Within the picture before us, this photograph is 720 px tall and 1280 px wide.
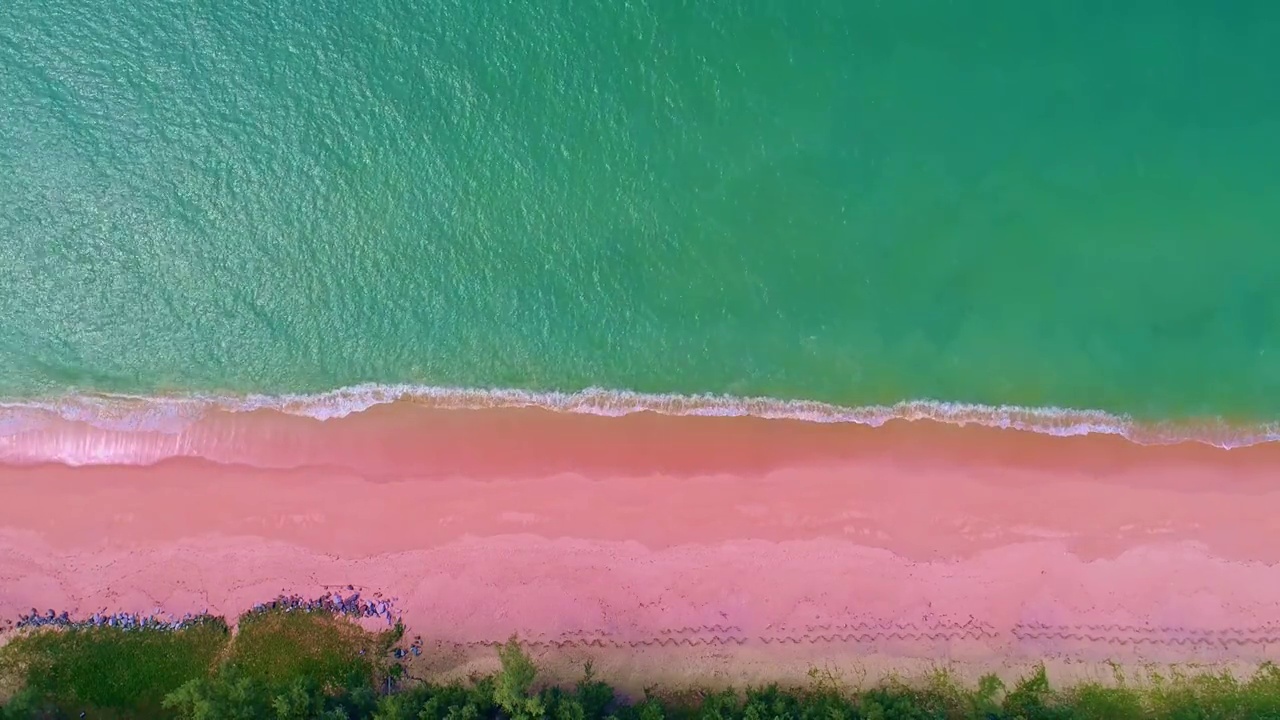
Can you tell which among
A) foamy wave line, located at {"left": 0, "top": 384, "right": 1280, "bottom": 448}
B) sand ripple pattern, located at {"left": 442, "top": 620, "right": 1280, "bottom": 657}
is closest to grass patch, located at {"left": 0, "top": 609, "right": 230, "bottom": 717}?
foamy wave line, located at {"left": 0, "top": 384, "right": 1280, "bottom": 448}

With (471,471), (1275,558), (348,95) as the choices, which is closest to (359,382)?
(471,471)

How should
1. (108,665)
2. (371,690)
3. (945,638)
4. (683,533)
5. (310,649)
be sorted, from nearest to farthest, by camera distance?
(371,690) < (108,665) < (310,649) < (945,638) < (683,533)

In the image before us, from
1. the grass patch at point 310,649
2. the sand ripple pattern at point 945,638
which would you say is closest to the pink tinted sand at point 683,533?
the sand ripple pattern at point 945,638

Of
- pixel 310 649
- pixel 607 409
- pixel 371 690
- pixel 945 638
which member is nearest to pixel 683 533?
pixel 607 409

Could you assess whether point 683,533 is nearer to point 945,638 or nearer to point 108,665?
point 945,638

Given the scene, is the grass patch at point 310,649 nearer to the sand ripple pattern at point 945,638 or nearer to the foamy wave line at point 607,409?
the sand ripple pattern at point 945,638

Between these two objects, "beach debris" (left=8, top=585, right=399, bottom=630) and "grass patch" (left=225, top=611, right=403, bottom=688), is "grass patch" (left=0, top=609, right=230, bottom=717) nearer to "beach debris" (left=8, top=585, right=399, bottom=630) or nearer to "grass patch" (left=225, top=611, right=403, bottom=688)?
"beach debris" (left=8, top=585, right=399, bottom=630)

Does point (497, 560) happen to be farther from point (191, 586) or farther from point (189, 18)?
point (189, 18)
